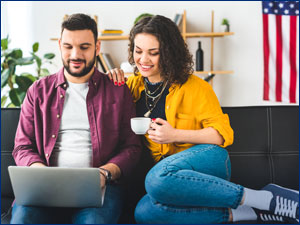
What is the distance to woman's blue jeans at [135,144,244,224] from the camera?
3.98 ft

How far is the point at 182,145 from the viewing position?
58.4 inches

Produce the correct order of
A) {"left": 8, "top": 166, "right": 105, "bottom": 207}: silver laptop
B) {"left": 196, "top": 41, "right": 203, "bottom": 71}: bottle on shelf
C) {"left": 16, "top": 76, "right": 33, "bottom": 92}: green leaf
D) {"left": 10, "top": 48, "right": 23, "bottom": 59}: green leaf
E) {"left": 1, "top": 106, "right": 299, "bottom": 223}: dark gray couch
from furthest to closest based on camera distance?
{"left": 196, "top": 41, "right": 203, "bottom": 71}: bottle on shelf
{"left": 10, "top": 48, "right": 23, "bottom": 59}: green leaf
{"left": 16, "top": 76, "right": 33, "bottom": 92}: green leaf
{"left": 1, "top": 106, "right": 299, "bottom": 223}: dark gray couch
{"left": 8, "top": 166, "right": 105, "bottom": 207}: silver laptop

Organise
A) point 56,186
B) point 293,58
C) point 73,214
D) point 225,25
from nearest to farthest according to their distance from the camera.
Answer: point 56,186 → point 73,214 → point 225,25 → point 293,58

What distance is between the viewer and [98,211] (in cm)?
116

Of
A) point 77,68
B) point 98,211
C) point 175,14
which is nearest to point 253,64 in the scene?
point 175,14

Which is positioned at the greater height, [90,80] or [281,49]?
[281,49]

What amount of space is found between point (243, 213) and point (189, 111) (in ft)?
1.60

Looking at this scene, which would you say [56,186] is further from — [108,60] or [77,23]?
[108,60]

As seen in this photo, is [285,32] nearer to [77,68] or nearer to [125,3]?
[125,3]

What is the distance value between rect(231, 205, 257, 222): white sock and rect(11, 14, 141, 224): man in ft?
1.49

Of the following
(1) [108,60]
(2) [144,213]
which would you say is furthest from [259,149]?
(1) [108,60]

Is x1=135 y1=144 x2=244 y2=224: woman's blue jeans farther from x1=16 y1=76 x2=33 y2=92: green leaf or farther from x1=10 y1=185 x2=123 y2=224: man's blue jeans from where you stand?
x1=16 y1=76 x2=33 y2=92: green leaf

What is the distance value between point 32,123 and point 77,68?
0.31m

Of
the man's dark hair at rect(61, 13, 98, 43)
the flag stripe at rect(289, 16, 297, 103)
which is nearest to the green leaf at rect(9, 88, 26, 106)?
the man's dark hair at rect(61, 13, 98, 43)
